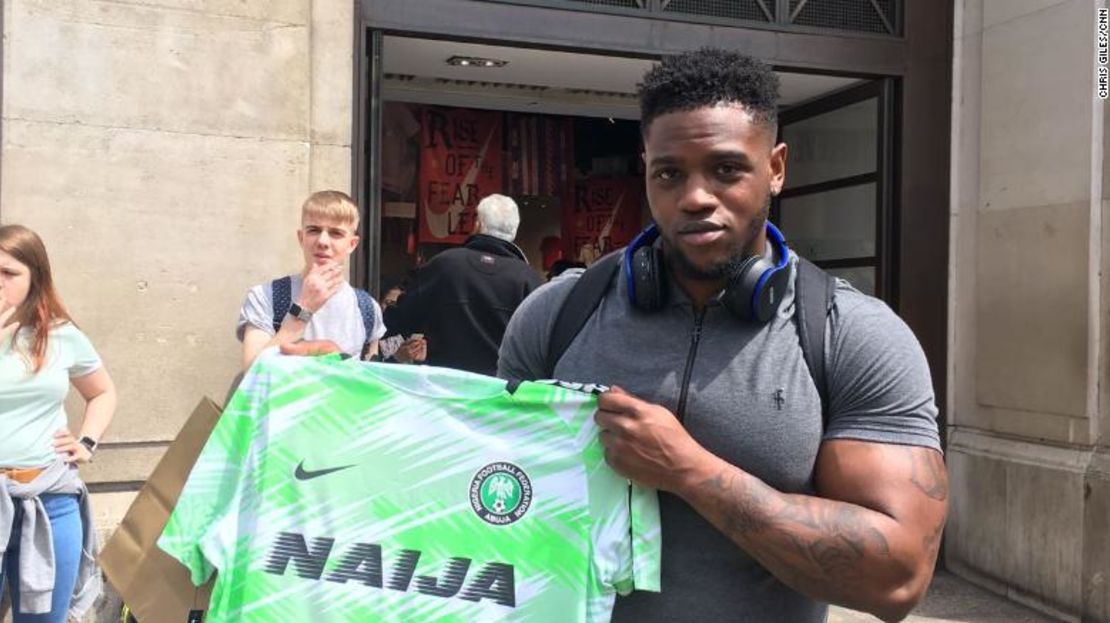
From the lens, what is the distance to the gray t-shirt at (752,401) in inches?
68.5

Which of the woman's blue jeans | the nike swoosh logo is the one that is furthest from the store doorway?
the nike swoosh logo

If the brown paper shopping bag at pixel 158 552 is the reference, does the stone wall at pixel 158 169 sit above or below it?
above

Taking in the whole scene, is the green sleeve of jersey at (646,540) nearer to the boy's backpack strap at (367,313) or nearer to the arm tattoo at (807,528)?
the arm tattoo at (807,528)

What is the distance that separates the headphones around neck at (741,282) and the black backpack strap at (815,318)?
4 centimetres

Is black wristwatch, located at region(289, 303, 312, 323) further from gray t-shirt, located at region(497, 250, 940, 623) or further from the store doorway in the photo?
the store doorway

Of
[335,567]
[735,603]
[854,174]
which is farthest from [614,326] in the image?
[854,174]

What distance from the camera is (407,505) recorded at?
6.76 feet

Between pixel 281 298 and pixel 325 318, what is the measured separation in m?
0.19

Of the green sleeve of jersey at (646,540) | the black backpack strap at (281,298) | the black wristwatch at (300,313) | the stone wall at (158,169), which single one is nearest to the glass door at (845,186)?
the stone wall at (158,169)

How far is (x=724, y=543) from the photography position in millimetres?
1801

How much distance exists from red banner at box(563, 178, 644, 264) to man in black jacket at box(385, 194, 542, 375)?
6.03 m

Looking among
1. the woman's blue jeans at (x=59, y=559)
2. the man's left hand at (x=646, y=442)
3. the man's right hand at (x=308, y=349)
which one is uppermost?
the man's right hand at (x=308, y=349)

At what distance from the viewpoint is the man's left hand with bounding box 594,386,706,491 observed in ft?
5.61

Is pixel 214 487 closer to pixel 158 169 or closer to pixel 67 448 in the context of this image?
pixel 67 448
